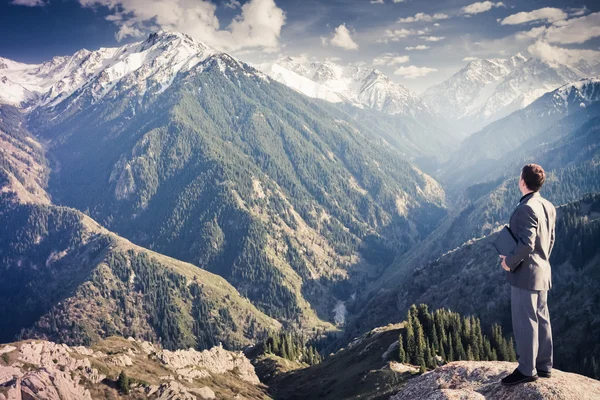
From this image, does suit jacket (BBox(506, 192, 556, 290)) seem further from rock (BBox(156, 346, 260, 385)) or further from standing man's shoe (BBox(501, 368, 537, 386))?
rock (BBox(156, 346, 260, 385))

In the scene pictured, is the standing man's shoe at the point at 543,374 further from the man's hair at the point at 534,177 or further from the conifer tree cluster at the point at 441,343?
the conifer tree cluster at the point at 441,343

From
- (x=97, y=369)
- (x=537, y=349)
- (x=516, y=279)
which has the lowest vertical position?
(x=97, y=369)

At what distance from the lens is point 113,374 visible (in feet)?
336

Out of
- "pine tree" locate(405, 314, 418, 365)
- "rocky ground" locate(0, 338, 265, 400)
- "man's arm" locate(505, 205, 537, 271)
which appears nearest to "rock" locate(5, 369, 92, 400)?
"rocky ground" locate(0, 338, 265, 400)

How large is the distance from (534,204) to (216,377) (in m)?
131

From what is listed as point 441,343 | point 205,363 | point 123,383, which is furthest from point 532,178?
point 205,363

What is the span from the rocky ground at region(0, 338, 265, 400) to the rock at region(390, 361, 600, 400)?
83833 millimetres

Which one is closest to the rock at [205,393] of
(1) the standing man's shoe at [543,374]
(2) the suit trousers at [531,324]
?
(1) the standing man's shoe at [543,374]

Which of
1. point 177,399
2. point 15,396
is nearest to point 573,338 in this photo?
point 177,399

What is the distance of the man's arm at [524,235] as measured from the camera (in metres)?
15.2

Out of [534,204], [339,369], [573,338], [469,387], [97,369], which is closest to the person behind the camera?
[534,204]

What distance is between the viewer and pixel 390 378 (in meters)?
80.9

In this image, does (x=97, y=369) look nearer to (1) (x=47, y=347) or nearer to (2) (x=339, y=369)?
(1) (x=47, y=347)

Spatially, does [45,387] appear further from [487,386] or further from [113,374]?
[487,386]
